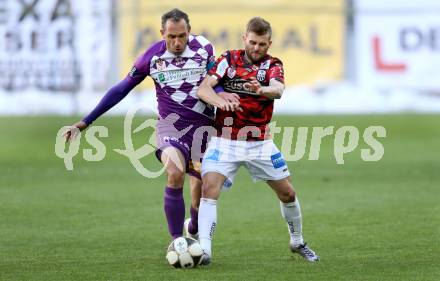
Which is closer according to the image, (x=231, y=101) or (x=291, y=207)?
(x=231, y=101)

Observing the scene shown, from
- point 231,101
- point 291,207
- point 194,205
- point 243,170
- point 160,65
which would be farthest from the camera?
point 243,170

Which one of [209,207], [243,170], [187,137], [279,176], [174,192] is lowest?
[243,170]

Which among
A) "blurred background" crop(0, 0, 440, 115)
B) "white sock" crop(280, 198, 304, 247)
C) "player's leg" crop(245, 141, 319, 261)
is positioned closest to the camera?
"player's leg" crop(245, 141, 319, 261)

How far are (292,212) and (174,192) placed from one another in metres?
1.02

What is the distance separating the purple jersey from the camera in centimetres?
902

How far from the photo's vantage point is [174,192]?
8.57 meters

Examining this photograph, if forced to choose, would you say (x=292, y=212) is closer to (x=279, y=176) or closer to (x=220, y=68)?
(x=279, y=176)

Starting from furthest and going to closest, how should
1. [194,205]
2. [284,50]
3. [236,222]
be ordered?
[284,50] < [236,222] < [194,205]

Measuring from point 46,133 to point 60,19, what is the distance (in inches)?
154

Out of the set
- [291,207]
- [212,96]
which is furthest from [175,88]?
[291,207]

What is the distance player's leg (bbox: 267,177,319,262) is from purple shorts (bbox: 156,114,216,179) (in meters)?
0.76

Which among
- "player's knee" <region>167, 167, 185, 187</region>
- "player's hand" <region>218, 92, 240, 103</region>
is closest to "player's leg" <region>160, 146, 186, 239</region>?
"player's knee" <region>167, 167, 185, 187</region>

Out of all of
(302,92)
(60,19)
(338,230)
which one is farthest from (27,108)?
(338,230)

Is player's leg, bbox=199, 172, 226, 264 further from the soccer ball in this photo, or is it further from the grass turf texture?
the grass turf texture
